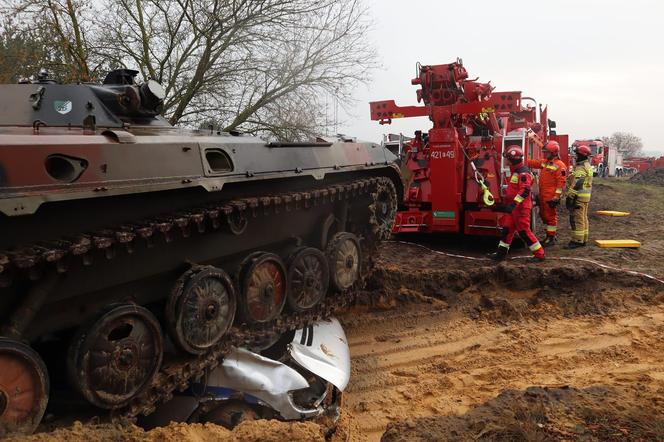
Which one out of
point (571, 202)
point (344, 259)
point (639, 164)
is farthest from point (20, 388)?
point (639, 164)

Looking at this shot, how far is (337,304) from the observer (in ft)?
18.2

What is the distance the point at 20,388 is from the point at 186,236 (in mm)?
1317

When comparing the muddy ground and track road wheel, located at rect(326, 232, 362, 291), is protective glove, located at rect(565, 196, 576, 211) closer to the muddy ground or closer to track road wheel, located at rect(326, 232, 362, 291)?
the muddy ground

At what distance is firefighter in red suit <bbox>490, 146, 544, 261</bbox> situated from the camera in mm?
7762

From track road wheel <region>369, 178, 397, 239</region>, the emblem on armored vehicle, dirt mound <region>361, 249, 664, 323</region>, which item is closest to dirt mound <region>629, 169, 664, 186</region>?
dirt mound <region>361, 249, 664, 323</region>

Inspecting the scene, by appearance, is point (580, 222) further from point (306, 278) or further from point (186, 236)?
point (186, 236)

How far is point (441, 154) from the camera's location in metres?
8.67

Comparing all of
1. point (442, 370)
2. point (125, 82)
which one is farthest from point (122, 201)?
point (442, 370)

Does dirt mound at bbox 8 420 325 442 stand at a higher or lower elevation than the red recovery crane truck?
lower

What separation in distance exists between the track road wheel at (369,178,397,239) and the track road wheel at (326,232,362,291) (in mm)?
344

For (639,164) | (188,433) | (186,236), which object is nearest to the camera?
(188,433)

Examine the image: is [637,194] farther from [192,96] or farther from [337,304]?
[337,304]

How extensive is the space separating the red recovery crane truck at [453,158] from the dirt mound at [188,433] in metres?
6.08

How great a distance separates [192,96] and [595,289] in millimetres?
9583
